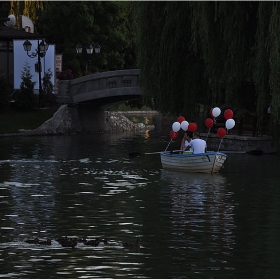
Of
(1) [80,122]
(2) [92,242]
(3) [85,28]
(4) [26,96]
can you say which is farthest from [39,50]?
(2) [92,242]

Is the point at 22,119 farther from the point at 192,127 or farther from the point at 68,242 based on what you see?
the point at 68,242

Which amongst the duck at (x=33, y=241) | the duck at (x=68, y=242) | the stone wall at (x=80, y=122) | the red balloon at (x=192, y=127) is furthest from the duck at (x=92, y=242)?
the stone wall at (x=80, y=122)

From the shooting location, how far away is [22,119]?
2271 inches

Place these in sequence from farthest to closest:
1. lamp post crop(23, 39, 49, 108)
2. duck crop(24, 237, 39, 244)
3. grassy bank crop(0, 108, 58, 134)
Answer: lamp post crop(23, 39, 49, 108) < grassy bank crop(0, 108, 58, 134) < duck crop(24, 237, 39, 244)

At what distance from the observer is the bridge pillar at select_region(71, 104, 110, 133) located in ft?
198

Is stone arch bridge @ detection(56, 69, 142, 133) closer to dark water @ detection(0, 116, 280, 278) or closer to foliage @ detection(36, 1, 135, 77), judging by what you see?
foliage @ detection(36, 1, 135, 77)

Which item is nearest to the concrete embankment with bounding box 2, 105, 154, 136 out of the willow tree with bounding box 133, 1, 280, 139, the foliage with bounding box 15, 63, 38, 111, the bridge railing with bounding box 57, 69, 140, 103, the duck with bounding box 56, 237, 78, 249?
the bridge railing with bounding box 57, 69, 140, 103

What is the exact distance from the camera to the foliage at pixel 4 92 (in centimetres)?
5766

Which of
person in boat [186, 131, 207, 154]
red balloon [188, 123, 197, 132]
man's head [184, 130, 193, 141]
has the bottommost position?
person in boat [186, 131, 207, 154]

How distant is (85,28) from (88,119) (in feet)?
45.9

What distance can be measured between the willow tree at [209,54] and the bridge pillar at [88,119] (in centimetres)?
2165

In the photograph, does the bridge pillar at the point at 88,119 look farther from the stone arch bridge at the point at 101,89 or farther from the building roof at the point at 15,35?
the building roof at the point at 15,35

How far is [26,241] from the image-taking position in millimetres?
18438

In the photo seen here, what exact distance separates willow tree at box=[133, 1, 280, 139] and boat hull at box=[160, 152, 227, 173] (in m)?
2.54
